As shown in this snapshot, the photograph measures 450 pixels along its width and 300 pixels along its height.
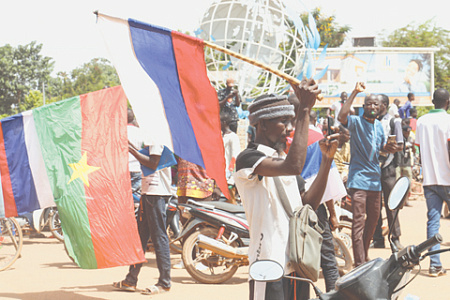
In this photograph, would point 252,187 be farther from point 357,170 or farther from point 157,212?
point 357,170

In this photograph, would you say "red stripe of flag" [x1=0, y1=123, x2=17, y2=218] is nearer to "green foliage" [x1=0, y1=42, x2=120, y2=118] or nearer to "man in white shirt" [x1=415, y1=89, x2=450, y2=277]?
"man in white shirt" [x1=415, y1=89, x2=450, y2=277]

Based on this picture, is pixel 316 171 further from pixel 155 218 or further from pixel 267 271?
pixel 267 271

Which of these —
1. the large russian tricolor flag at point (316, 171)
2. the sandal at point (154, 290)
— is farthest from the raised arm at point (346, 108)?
the sandal at point (154, 290)

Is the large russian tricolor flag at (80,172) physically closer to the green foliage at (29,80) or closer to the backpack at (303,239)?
the backpack at (303,239)

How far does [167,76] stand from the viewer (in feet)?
14.2

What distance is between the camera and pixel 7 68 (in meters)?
58.8

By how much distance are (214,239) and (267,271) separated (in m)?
4.69

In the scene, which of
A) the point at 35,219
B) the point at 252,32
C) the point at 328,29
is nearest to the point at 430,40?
the point at 328,29

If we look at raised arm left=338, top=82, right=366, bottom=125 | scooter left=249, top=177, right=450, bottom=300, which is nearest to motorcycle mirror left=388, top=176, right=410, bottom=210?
scooter left=249, top=177, right=450, bottom=300

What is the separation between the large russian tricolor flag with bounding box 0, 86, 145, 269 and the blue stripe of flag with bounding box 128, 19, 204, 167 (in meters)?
1.93

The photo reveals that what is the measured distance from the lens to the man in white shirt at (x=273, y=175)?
314 cm

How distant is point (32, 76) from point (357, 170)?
6026 centimetres

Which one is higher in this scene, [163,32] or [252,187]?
[163,32]

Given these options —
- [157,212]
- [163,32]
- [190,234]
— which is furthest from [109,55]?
[190,234]
